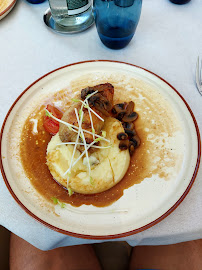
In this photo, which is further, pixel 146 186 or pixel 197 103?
pixel 197 103

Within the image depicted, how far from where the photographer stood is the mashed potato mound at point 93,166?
1197 millimetres

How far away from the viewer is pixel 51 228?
1.06m

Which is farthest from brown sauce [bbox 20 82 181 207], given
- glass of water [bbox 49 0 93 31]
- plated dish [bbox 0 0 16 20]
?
plated dish [bbox 0 0 16 20]

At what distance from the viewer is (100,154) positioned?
1.29 m

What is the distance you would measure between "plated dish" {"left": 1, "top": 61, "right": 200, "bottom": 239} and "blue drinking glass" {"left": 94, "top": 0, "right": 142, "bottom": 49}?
0.33 meters

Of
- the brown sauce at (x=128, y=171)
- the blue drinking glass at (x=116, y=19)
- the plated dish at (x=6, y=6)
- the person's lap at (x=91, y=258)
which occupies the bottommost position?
the person's lap at (x=91, y=258)

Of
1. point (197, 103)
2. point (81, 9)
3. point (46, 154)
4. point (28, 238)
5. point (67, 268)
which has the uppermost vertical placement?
point (81, 9)

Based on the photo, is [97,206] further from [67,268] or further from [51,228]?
[67,268]

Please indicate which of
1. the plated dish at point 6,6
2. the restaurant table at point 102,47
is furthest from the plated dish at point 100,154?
the plated dish at point 6,6

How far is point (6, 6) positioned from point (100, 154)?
1.58m

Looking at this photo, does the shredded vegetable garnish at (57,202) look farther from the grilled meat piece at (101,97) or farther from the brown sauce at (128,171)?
the grilled meat piece at (101,97)

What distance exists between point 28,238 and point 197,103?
1.24 meters

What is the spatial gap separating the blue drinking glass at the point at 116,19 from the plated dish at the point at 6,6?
81cm

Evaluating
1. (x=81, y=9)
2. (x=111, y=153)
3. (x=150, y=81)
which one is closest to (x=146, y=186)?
(x=111, y=153)
